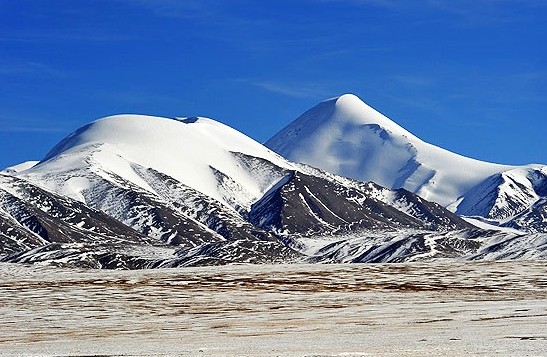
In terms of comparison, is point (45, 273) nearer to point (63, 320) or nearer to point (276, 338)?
point (63, 320)

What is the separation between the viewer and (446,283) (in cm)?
8225

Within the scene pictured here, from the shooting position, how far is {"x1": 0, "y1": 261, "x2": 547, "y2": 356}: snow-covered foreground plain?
35469 millimetres

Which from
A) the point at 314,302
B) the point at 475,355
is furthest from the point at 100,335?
the point at 314,302

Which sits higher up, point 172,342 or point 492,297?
point 172,342

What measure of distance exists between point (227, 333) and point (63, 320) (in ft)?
53.5

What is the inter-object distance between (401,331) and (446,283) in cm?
4256

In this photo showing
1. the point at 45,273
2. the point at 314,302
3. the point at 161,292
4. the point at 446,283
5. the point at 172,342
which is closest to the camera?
the point at 172,342

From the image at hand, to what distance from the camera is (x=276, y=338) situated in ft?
128

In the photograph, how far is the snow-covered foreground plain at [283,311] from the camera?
116ft

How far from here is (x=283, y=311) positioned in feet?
193

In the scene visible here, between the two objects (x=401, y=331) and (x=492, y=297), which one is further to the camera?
(x=492, y=297)

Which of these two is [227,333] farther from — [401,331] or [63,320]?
[63,320]

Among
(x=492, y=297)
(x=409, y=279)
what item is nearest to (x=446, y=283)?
(x=409, y=279)

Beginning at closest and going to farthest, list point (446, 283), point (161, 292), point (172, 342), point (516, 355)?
point (516, 355), point (172, 342), point (161, 292), point (446, 283)
